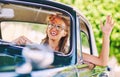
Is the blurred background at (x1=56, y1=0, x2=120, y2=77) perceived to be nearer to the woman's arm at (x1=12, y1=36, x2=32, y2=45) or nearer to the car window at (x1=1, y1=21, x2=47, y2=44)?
the car window at (x1=1, y1=21, x2=47, y2=44)

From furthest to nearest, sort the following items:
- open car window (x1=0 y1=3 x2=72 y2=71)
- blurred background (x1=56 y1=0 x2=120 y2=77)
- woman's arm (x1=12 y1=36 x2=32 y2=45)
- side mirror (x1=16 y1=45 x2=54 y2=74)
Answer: blurred background (x1=56 y1=0 x2=120 y2=77), woman's arm (x1=12 y1=36 x2=32 y2=45), open car window (x1=0 y1=3 x2=72 y2=71), side mirror (x1=16 y1=45 x2=54 y2=74)

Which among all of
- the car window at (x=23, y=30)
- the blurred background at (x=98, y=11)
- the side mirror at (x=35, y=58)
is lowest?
the side mirror at (x=35, y=58)

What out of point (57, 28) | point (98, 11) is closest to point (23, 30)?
point (57, 28)

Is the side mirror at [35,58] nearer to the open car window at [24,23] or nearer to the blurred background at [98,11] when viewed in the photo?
the open car window at [24,23]

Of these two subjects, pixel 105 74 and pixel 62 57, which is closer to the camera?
pixel 62 57

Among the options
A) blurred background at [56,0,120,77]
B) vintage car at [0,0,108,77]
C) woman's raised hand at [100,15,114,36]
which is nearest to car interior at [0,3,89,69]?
vintage car at [0,0,108,77]

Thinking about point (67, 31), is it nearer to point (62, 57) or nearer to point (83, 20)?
point (62, 57)

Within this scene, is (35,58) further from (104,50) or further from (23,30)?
(104,50)

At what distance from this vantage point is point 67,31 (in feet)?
14.8

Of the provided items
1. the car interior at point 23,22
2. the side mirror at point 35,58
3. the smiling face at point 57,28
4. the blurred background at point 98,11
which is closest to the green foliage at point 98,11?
the blurred background at point 98,11

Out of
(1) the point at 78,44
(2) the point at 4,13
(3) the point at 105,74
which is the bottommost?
(3) the point at 105,74

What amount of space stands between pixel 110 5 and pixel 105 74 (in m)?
4.88

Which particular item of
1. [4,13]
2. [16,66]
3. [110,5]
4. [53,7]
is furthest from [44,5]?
[110,5]

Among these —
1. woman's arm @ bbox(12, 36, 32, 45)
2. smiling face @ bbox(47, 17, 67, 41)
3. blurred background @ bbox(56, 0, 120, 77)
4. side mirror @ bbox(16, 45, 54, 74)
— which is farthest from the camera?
blurred background @ bbox(56, 0, 120, 77)
